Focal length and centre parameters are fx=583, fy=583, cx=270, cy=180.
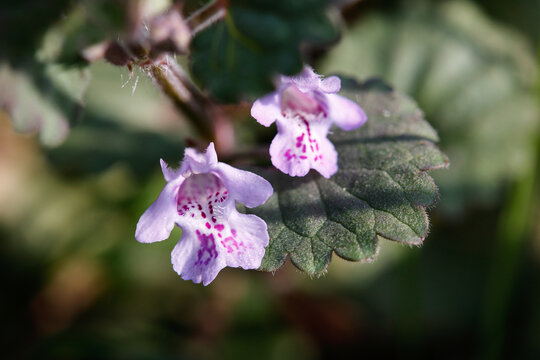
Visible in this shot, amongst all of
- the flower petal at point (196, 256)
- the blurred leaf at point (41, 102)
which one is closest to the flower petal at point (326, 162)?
the flower petal at point (196, 256)

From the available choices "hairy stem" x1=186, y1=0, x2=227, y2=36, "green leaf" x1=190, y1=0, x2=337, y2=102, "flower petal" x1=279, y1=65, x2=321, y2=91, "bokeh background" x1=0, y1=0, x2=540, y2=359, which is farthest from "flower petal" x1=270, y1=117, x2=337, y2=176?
"bokeh background" x1=0, y1=0, x2=540, y2=359

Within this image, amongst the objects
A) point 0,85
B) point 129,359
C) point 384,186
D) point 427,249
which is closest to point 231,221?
point 384,186

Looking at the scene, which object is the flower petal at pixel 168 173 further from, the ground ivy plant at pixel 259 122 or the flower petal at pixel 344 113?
the flower petal at pixel 344 113

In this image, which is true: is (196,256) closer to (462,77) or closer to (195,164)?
(195,164)

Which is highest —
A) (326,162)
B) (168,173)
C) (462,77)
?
(168,173)

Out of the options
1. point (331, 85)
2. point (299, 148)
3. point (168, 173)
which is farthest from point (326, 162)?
point (168, 173)

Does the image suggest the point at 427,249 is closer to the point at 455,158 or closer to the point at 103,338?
the point at 455,158

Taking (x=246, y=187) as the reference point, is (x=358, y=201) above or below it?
below
